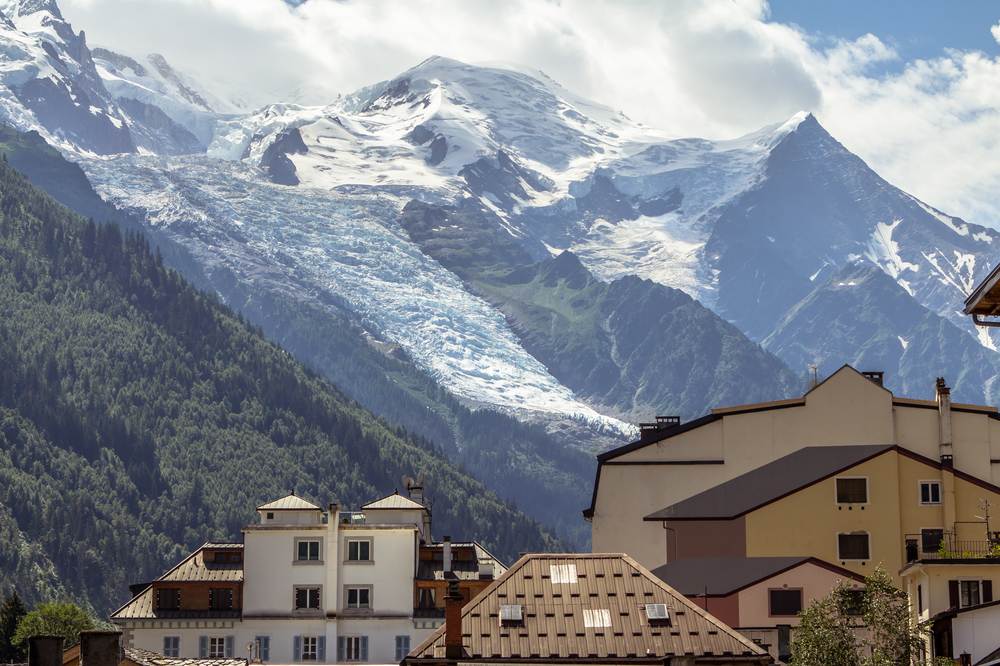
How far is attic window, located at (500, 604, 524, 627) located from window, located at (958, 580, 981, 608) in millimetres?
21229

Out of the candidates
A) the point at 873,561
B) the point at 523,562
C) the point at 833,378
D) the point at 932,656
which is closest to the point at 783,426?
the point at 833,378

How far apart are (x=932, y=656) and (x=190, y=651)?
78226 millimetres

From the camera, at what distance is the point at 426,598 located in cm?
16050

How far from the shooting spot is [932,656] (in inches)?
3430

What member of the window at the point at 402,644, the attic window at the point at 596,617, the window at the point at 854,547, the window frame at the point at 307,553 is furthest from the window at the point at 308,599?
the attic window at the point at 596,617

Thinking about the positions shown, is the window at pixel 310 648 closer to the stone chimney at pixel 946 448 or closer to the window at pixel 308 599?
the window at pixel 308 599

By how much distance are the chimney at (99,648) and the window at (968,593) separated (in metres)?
43.6

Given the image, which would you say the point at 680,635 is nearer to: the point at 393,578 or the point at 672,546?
the point at 672,546

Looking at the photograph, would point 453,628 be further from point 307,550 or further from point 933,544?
point 307,550

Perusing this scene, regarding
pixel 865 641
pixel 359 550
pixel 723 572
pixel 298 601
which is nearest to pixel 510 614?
pixel 865 641

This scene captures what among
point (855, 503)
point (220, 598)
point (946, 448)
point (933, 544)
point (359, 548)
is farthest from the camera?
point (359, 548)

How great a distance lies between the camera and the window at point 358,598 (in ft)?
523

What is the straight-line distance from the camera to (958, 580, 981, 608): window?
9050 centimetres

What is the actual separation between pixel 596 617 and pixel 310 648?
81329 millimetres
